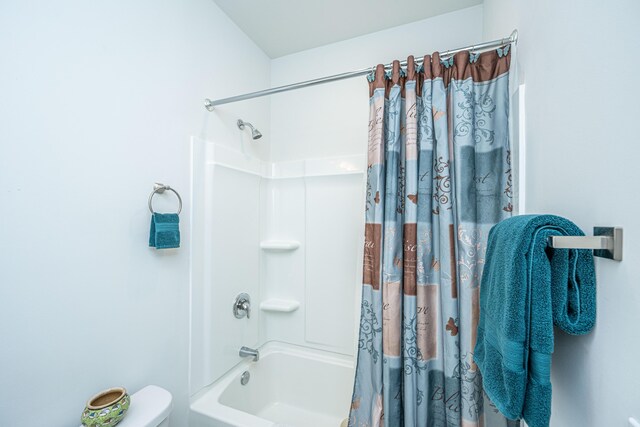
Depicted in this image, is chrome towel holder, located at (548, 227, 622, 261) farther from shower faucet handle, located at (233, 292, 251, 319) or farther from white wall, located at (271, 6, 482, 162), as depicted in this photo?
shower faucet handle, located at (233, 292, 251, 319)

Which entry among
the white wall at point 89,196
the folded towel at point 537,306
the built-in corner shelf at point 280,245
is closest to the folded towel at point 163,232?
→ the white wall at point 89,196

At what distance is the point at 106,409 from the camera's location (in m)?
0.80

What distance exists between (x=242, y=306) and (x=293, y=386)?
70 centimetres

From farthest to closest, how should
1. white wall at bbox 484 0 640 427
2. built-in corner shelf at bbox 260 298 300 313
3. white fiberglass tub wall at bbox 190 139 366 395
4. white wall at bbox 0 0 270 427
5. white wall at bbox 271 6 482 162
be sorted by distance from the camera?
built-in corner shelf at bbox 260 298 300 313 < white wall at bbox 271 6 482 162 < white fiberglass tub wall at bbox 190 139 366 395 < white wall at bbox 0 0 270 427 < white wall at bbox 484 0 640 427

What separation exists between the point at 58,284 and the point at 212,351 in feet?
2.63

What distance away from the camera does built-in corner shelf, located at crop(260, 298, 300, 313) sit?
179 cm

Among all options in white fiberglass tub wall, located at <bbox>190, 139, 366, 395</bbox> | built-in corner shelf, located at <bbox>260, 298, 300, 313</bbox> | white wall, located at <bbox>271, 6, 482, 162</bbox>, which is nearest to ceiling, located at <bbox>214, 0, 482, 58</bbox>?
white wall, located at <bbox>271, 6, 482, 162</bbox>

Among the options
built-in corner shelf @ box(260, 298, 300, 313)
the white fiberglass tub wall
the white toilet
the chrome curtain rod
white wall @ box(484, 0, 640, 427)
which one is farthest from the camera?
built-in corner shelf @ box(260, 298, 300, 313)

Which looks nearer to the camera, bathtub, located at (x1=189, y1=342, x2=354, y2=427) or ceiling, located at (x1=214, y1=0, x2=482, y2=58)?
ceiling, located at (x1=214, y1=0, x2=482, y2=58)

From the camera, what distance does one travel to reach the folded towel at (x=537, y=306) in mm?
519

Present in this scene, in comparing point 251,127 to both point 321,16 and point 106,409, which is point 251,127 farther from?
point 106,409

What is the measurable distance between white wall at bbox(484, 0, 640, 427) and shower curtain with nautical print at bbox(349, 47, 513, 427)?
29 centimetres

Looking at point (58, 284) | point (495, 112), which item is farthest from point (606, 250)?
point (58, 284)

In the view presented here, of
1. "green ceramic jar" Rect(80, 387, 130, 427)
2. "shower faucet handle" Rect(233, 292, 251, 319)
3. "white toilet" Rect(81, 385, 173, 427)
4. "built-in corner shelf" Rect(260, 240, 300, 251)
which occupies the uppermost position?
"built-in corner shelf" Rect(260, 240, 300, 251)
